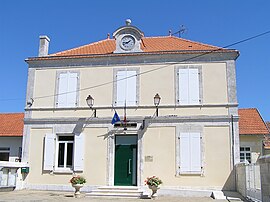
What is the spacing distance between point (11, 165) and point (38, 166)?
1189 millimetres

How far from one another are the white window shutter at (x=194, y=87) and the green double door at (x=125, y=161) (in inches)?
117

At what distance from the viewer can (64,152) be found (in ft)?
48.9

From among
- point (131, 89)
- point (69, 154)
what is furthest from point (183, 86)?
point (69, 154)

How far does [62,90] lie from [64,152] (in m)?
2.79

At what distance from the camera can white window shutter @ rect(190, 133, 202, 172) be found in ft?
44.8

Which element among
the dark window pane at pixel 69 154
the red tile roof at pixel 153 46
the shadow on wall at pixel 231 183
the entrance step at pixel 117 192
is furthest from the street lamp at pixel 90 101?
the shadow on wall at pixel 231 183

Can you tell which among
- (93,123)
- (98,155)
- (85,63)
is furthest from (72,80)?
(98,155)

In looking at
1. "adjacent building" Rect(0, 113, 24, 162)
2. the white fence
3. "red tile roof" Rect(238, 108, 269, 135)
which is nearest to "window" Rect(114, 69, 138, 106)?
the white fence

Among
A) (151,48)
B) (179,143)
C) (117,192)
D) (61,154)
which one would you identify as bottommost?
(117,192)

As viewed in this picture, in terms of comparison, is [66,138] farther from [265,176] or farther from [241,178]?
[265,176]

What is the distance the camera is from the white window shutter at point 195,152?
13.7 meters

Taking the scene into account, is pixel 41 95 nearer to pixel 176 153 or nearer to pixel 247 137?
pixel 176 153

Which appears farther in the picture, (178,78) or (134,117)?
(178,78)

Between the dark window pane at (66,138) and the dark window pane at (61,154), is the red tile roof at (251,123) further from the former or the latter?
the dark window pane at (61,154)
